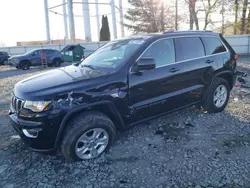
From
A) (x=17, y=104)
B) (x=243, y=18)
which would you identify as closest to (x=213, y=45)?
(x=17, y=104)

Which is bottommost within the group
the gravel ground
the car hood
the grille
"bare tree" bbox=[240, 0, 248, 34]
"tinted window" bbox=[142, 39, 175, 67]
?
the gravel ground

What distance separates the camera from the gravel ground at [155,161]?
115 inches

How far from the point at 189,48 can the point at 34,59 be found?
49.1 ft

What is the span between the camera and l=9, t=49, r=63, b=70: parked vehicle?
1630cm

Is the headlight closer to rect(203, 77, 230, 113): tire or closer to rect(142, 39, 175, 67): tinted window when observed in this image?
rect(142, 39, 175, 67): tinted window

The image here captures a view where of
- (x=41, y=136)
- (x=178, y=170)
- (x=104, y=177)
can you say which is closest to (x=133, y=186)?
→ (x=104, y=177)

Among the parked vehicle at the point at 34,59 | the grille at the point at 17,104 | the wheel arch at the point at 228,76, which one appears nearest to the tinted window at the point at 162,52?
the wheel arch at the point at 228,76

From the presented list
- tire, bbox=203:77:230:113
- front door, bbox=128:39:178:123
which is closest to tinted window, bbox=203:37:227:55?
tire, bbox=203:77:230:113

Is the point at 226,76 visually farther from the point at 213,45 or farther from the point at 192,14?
the point at 192,14

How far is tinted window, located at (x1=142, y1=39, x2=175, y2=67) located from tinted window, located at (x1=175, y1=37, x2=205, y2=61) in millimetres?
137

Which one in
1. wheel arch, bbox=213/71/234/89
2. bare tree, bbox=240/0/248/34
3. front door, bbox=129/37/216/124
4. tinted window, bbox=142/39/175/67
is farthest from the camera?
bare tree, bbox=240/0/248/34

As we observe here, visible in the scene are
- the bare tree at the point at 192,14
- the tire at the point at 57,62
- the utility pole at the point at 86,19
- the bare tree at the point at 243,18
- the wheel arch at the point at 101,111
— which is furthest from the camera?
the utility pole at the point at 86,19

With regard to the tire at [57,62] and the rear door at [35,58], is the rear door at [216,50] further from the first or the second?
the tire at [57,62]

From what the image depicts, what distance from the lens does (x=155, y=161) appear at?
3312mm
